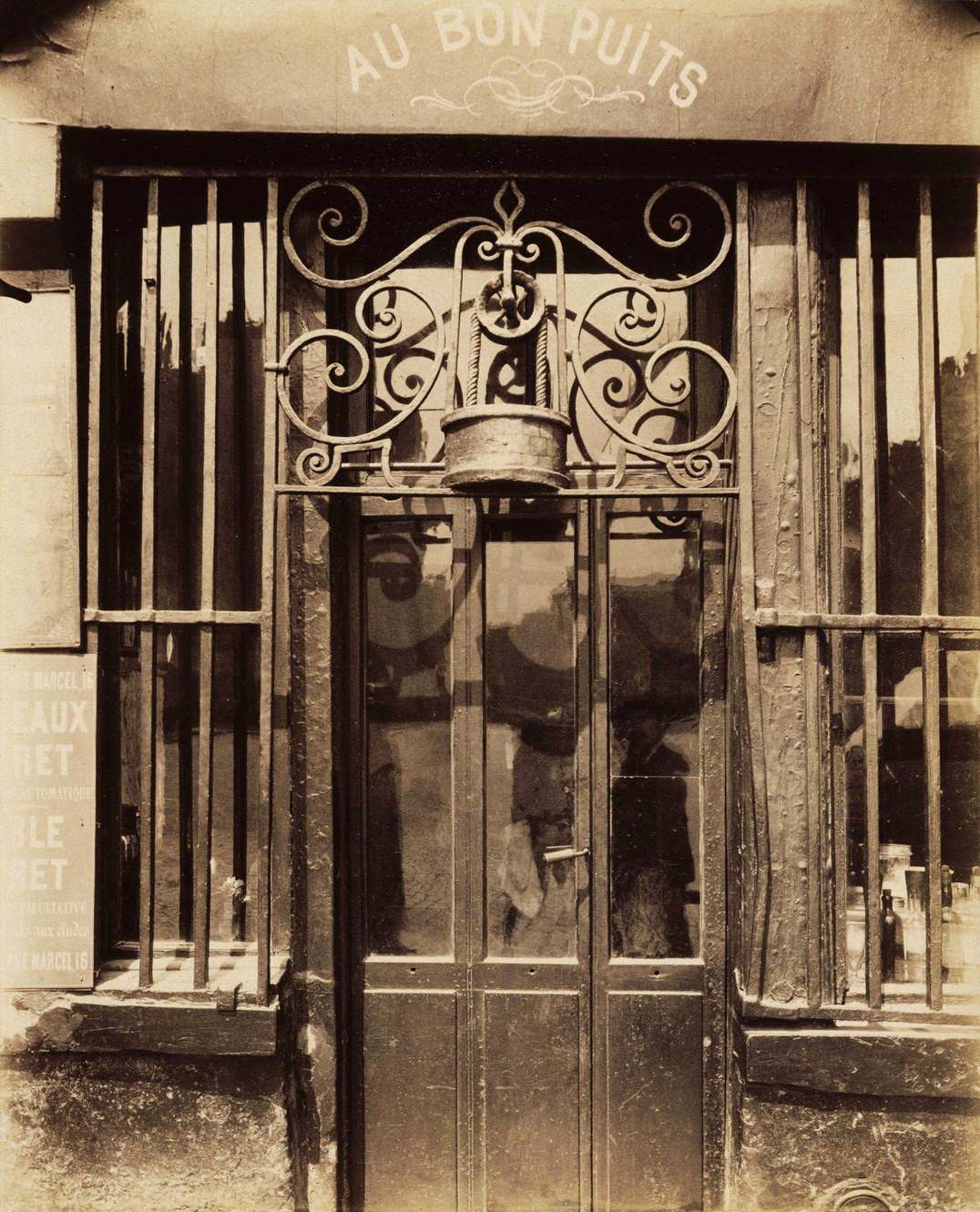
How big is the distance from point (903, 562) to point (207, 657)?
2302 millimetres

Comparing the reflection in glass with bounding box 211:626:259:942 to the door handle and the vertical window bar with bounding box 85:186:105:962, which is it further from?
the door handle

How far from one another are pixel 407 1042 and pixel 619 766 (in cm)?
120

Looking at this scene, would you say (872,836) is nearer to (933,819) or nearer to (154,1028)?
(933,819)

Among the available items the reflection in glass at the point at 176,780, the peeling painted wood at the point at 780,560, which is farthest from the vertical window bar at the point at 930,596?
the reflection in glass at the point at 176,780

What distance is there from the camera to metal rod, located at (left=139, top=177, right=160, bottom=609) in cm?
262

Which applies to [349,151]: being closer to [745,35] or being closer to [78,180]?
[78,180]

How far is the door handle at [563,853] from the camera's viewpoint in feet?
9.28

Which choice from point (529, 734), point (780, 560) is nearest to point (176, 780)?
point (529, 734)

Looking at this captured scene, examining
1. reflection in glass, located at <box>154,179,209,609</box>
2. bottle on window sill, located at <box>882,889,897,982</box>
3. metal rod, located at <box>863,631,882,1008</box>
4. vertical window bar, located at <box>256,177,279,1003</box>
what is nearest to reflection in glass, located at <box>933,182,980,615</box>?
metal rod, located at <box>863,631,882,1008</box>

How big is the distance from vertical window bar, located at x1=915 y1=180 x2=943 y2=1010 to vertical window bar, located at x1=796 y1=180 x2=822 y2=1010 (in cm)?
32

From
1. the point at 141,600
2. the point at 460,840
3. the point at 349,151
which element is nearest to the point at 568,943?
the point at 460,840

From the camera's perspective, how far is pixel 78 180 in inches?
105

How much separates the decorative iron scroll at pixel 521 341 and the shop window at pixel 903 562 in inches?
17.7

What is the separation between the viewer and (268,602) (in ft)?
8.44
